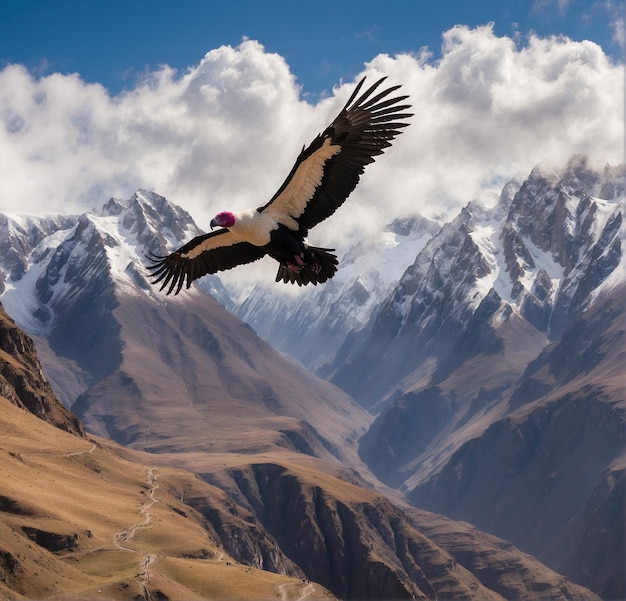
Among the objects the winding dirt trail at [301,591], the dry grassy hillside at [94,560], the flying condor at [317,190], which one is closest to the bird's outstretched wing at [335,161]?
the flying condor at [317,190]

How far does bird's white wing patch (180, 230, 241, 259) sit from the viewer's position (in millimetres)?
35656

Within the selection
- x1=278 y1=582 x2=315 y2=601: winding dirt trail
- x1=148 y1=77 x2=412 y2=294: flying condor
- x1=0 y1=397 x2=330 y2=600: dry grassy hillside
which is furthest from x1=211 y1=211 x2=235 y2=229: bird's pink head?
x1=278 y1=582 x2=315 y2=601: winding dirt trail

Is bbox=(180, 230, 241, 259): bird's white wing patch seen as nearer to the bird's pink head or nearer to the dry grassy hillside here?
the bird's pink head

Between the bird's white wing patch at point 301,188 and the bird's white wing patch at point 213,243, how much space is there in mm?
3222

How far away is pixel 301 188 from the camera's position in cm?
3222

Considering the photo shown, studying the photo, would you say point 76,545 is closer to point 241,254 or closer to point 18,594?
point 18,594

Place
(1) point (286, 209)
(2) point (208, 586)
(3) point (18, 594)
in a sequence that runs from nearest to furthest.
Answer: (1) point (286, 209), (3) point (18, 594), (2) point (208, 586)

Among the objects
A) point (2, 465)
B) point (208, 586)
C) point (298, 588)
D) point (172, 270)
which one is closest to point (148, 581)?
point (208, 586)

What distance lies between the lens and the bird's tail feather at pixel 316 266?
32.9 meters

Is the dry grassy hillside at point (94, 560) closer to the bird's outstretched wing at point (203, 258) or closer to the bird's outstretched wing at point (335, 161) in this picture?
the bird's outstretched wing at point (203, 258)

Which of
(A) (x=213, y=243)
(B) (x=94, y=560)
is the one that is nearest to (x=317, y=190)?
(A) (x=213, y=243)

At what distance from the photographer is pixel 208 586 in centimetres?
16450

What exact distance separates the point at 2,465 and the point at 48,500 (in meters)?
12.8

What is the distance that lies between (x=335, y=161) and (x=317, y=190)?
43.2 inches
